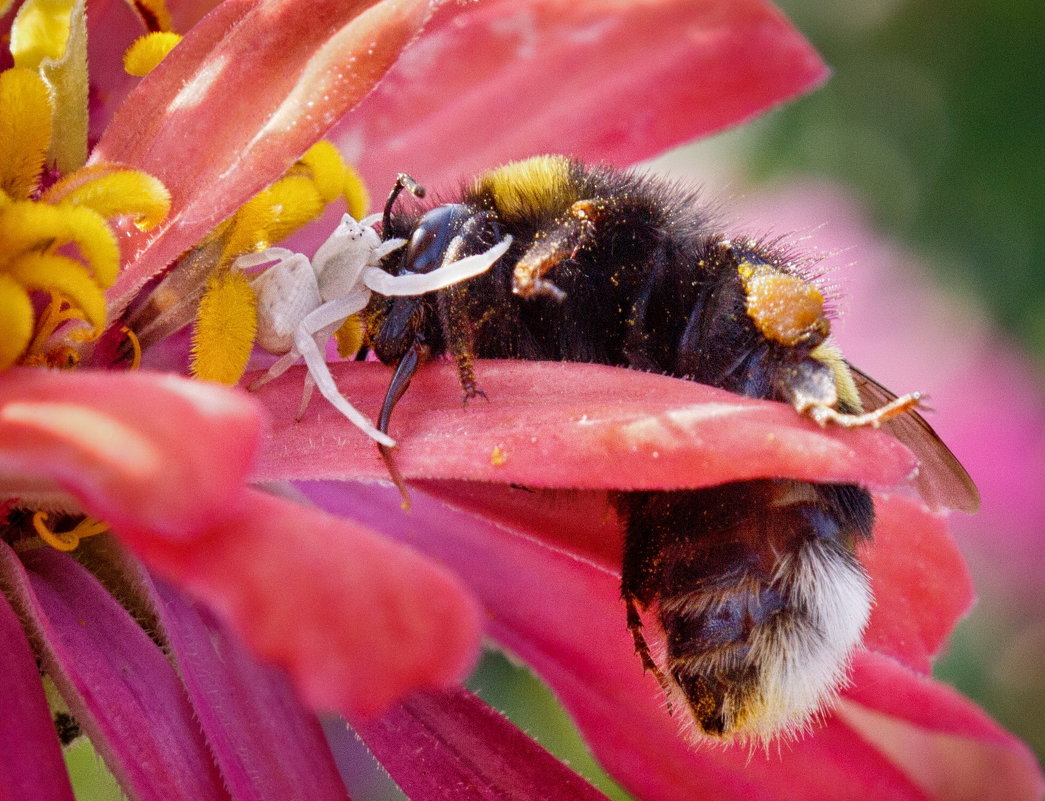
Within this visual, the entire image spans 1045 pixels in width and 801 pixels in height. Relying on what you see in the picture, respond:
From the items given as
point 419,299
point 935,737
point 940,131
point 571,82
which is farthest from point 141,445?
point 940,131

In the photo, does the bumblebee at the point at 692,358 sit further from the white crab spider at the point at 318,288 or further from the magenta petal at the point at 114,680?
the magenta petal at the point at 114,680

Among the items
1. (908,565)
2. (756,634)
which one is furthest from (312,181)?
(908,565)

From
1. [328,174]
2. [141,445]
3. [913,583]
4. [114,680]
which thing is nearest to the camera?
[141,445]

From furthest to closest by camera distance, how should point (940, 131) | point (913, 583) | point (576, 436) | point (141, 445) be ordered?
point (940, 131)
point (913, 583)
point (576, 436)
point (141, 445)

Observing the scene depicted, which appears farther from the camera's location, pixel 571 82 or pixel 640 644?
pixel 571 82

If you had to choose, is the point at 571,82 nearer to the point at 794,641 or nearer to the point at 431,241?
the point at 431,241

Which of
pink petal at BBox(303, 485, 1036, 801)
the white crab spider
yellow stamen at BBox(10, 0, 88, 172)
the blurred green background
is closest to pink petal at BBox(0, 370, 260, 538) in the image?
the white crab spider
